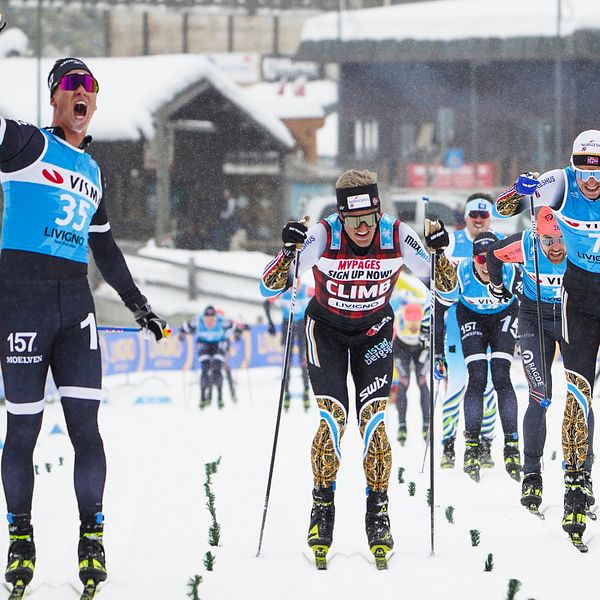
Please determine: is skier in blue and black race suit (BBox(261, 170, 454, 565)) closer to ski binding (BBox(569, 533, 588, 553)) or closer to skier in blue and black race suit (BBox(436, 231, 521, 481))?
ski binding (BBox(569, 533, 588, 553))

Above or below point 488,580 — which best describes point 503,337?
above

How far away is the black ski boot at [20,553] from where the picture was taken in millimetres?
4980

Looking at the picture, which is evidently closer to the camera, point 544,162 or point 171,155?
point 171,155

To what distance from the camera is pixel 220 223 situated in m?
33.7

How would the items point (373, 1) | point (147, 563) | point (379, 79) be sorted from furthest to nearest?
point (373, 1) < point (379, 79) < point (147, 563)

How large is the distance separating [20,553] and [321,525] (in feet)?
5.14

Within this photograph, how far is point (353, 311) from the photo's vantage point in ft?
20.1

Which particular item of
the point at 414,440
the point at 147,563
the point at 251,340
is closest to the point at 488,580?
the point at 147,563

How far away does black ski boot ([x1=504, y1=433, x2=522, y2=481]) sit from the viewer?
873cm

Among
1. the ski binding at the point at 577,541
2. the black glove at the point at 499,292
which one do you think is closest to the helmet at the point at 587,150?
the ski binding at the point at 577,541

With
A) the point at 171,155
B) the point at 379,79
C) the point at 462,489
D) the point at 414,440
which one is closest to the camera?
the point at 462,489

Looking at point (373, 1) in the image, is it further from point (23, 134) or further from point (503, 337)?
point (23, 134)

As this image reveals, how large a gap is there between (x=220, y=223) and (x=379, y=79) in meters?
10.8

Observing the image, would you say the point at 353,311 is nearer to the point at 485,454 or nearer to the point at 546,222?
the point at 546,222
